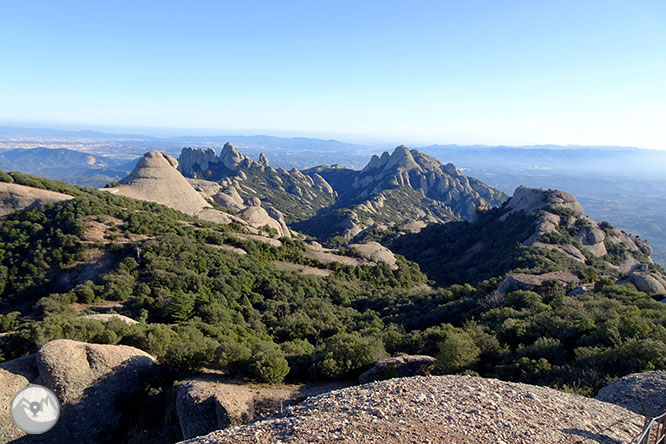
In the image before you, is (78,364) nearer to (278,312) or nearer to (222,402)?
(222,402)

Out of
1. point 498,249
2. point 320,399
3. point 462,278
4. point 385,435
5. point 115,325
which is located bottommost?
point 462,278

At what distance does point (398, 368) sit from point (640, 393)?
834 centimetres

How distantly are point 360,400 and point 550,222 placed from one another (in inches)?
2491

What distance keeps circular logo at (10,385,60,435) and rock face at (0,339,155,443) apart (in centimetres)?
22

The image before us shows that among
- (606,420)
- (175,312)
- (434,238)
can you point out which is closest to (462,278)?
(434,238)

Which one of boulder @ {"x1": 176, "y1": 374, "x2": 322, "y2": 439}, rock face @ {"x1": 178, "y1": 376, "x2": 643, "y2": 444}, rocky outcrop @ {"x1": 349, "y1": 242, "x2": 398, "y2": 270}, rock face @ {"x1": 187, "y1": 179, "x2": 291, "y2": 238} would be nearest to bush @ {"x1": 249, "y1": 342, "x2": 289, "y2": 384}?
boulder @ {"x1": 176, "y1": 374, "x2": 322, "y2": 439}

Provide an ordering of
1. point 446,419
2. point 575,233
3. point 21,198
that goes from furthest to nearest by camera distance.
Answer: point 575,233 < point 21,198 < point 446,419

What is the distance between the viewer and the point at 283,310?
35125 mm

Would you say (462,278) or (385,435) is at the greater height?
(385,435)

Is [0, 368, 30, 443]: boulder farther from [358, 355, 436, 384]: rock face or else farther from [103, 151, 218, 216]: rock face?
Answer: [103, 151, 218, 216]: rock face

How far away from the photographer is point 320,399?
11312 mm

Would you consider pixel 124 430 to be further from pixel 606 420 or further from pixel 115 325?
pixel 606 420

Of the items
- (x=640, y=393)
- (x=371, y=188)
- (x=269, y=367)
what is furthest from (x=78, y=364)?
(x=371, y=188)

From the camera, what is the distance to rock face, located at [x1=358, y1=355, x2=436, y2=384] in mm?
15609
